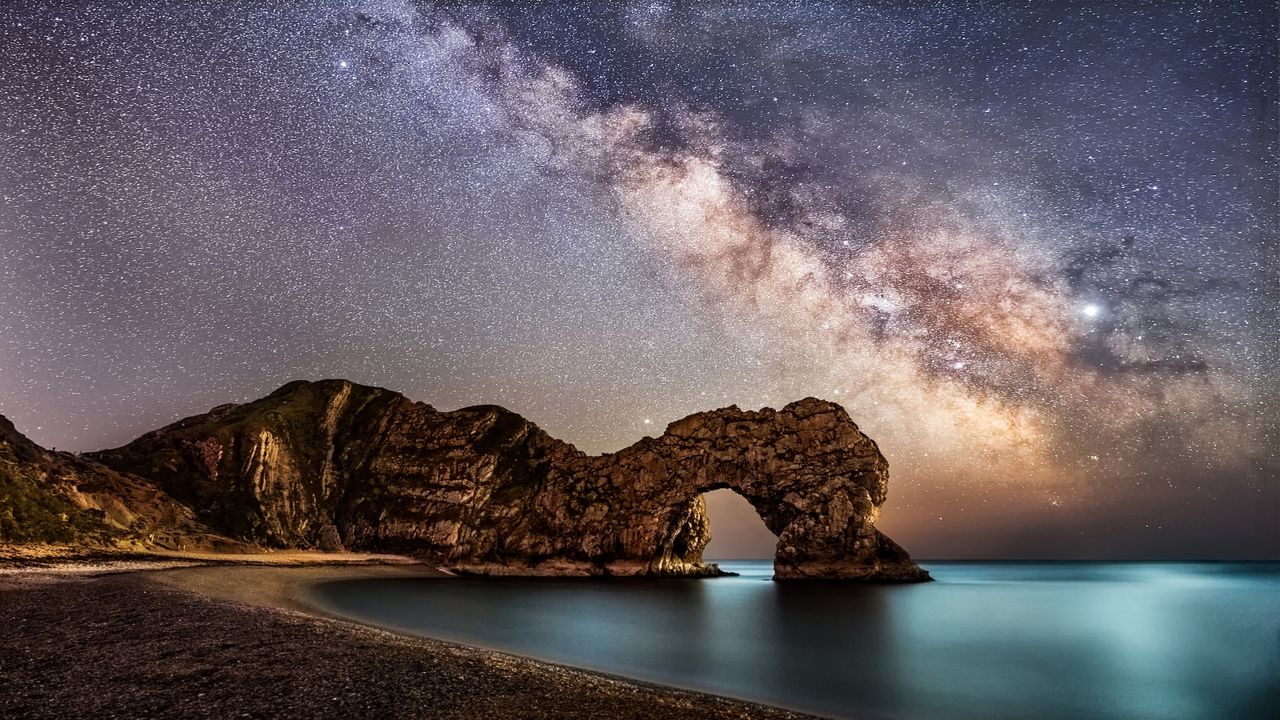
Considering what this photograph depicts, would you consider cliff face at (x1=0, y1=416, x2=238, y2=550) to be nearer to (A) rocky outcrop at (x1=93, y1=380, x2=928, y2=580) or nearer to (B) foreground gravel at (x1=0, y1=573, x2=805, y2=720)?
(A) rocky outcrop at (x1=93, y1=380, x2=928, y2=580)

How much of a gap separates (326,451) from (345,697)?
141 metres

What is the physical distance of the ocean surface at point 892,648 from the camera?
23.6m

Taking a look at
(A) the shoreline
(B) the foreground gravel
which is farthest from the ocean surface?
(B) the foreground gravel

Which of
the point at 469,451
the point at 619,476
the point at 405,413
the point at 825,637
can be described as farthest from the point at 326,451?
the point at 825,637

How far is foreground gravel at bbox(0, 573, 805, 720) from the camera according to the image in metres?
12.3

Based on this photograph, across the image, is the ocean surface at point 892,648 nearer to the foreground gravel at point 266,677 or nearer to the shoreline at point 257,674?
the shoreline at point 257,674

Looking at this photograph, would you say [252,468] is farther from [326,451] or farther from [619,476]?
[619,476]

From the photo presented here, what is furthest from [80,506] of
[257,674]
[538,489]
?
[257,674]

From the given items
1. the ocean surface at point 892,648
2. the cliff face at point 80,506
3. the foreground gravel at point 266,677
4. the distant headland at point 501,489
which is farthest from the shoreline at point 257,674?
the distant headland at point 501,489

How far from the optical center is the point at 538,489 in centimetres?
11969

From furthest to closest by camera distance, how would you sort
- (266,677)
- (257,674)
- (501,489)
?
(501,489), (257,674), (266,677)

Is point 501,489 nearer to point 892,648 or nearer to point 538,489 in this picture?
point 538,489

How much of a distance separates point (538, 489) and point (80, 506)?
67949 millimetres

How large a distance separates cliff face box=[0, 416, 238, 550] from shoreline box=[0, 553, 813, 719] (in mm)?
44291
